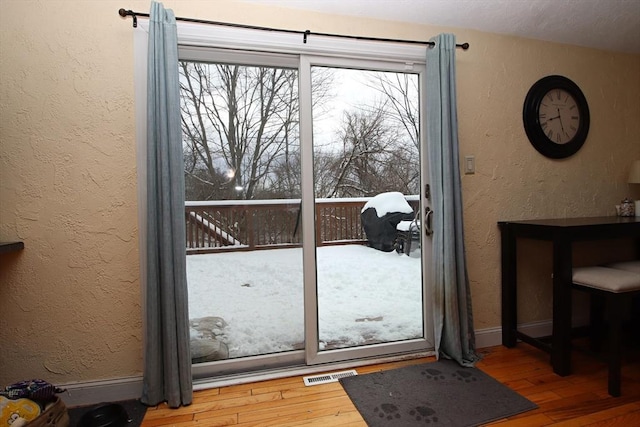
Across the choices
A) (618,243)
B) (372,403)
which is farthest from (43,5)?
(618,243)

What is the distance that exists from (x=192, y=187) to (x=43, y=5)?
1182 mm

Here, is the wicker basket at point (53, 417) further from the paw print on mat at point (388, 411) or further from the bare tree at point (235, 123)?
the paw print on mat at point (388, 411)

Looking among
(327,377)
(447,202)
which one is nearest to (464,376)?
(327,377)

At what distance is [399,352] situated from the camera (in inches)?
89.5

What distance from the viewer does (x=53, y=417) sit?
1481 millimetres

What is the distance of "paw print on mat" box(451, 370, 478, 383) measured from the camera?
1949 mm

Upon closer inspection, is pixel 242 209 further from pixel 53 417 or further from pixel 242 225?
pixel 53 417

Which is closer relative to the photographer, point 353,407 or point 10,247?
point 10,247

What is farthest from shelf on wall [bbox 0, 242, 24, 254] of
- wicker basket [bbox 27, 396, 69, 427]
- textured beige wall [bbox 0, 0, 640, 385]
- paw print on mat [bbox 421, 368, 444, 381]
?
paw print on mat [bbox 421, 368, 444, 381]

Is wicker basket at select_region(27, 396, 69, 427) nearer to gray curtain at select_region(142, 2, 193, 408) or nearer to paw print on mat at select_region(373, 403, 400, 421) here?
gray curtain at select_region(142, 2, 193, 408)

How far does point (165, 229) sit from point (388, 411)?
4.92ft

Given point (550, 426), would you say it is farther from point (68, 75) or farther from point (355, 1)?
point (68, 75)

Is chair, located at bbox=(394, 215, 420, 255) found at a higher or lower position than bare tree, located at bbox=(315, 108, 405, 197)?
lower

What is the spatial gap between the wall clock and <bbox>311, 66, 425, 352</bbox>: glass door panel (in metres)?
0.92
